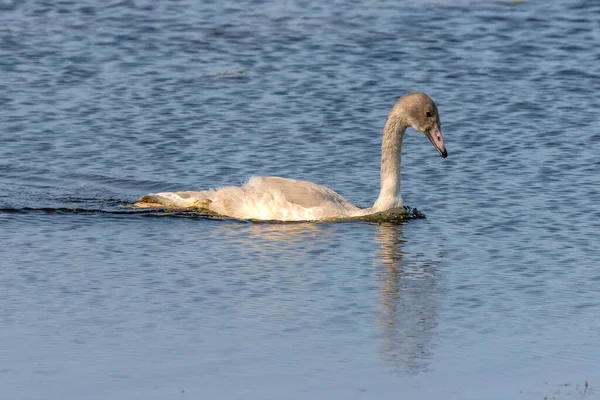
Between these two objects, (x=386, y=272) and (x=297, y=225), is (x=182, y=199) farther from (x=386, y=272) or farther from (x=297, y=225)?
(x=386, y=272)

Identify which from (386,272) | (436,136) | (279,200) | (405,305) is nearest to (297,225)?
(279,200)

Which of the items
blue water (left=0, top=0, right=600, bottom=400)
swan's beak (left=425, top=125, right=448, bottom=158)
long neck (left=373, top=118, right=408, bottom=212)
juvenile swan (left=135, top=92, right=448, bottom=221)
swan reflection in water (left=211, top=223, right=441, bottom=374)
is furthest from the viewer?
swan's beak (left=425, top=125, right=448, bottom=158)

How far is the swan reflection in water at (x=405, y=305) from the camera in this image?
28.8 ft

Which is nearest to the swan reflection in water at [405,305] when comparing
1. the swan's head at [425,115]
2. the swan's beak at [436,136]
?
the swan's beak at [436,136]

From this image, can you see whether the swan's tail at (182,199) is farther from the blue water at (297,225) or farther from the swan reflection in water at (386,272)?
the swan reflection in water at (386,272)

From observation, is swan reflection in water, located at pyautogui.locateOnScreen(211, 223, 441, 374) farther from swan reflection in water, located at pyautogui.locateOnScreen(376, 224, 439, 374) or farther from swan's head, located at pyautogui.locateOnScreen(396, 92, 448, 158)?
swan's head, located at pyautogui.locateOnScreen(396, 92, 448, 158)

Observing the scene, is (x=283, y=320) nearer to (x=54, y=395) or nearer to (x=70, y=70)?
(x=54, y=395)

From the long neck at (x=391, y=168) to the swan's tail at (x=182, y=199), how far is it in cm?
162

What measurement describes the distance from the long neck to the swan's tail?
162 centimetres

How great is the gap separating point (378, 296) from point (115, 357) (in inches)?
96.3

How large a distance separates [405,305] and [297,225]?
10.4 ft

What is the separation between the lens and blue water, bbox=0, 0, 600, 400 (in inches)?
336

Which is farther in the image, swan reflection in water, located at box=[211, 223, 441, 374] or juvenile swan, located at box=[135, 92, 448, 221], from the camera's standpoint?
juvenile swan, located at box=[135, 92, 448, 221]

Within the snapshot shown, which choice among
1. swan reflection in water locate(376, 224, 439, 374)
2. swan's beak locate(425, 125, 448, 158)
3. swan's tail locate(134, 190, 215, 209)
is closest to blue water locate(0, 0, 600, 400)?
swan reflection in water locate(376, 224, 439, 374)
